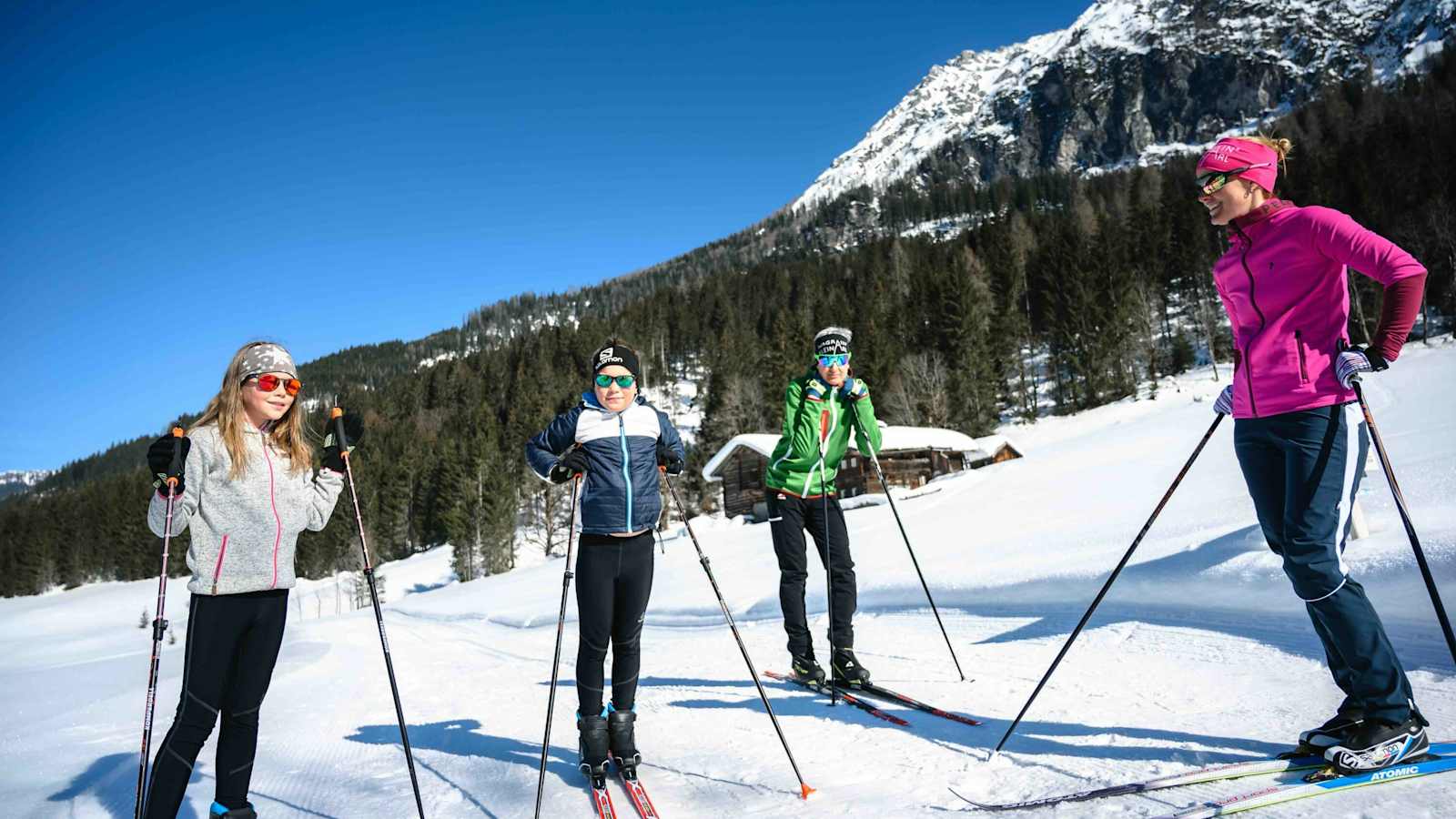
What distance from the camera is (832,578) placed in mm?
4750

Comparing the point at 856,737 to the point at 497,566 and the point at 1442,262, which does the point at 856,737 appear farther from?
the point at 1442,262

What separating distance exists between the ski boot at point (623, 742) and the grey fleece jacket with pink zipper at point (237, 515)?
159cm

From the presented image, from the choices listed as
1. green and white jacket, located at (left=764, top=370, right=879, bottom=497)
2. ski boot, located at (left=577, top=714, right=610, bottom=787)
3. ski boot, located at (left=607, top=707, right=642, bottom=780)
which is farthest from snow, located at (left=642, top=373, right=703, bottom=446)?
ski boot, located at (left=577, top=714, right=610, bottom=787)

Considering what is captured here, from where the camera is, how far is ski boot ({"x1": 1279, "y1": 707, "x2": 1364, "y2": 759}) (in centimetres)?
246

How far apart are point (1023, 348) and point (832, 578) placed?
59.0 m

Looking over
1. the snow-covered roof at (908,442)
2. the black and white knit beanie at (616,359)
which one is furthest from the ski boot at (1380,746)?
the snow-covered roof at (908,442)

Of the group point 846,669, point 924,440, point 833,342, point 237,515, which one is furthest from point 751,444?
point 237,515

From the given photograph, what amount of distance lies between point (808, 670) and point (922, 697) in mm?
838

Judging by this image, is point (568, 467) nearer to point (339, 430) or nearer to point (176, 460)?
point (339, 430)

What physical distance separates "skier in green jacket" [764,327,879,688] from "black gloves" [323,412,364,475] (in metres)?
2.67

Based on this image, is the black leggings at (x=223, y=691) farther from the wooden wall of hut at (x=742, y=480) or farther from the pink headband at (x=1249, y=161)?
the wooden wall of hut at (x=742, y=480)

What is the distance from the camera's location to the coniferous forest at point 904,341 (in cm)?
4459

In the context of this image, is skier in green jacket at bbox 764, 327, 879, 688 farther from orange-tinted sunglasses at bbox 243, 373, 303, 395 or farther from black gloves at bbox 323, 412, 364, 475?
orange-tinted sunglasses at bbox 243, 373, 303, 395

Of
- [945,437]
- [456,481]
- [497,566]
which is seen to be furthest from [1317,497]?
[456,481]
